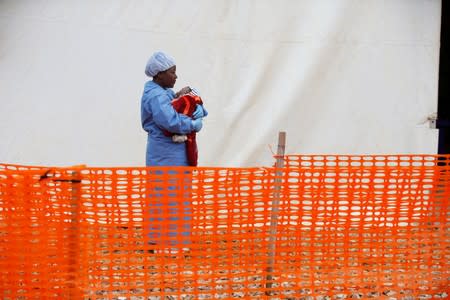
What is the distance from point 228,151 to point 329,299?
84.5 inches

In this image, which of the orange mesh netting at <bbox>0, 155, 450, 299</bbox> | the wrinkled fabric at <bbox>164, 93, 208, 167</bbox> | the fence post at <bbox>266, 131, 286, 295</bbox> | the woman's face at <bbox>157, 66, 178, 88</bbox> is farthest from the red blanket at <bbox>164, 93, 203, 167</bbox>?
the fence post at <bbox>266, 131, 286, 295</bbox>

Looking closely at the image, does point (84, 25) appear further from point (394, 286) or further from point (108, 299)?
point (394, 286)

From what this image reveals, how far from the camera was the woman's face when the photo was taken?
16.5ft

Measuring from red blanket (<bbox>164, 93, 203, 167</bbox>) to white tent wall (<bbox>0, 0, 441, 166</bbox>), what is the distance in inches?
38.9

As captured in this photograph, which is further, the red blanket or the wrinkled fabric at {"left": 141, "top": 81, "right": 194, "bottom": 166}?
the red blanket

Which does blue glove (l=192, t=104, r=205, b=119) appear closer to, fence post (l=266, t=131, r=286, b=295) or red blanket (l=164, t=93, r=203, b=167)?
red blanket (l=164, t=93, r=203, b=167)

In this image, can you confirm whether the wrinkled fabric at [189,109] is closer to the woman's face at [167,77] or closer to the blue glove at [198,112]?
the blue glove at [198,112]

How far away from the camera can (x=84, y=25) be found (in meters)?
5.89

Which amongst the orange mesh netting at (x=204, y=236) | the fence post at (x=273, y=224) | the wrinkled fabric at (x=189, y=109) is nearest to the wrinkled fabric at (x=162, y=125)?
the wrinkled fabric at (x=189, y=109)

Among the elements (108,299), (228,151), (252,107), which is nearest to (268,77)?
(252,107)

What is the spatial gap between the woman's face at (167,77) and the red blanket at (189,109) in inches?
4.5

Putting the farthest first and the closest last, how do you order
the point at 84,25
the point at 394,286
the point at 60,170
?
1. the point at 84,25
2. the point at 394,286
3. the point at 60,170

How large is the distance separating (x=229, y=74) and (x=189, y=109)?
1107 mm

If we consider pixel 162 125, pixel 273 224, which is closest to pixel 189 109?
pixel 162 125
